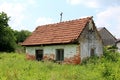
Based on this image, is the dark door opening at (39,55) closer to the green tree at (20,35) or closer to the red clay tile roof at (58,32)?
the red clay tile roof at (58,32)

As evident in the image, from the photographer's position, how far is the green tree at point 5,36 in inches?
1699

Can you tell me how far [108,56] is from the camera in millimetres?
24922

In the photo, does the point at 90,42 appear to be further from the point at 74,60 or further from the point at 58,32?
the point at 58,32

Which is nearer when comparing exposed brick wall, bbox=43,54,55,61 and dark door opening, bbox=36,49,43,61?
exposed brick wall, bbox=43,54,55,61

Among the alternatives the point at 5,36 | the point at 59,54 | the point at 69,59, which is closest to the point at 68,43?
the point at 69,59

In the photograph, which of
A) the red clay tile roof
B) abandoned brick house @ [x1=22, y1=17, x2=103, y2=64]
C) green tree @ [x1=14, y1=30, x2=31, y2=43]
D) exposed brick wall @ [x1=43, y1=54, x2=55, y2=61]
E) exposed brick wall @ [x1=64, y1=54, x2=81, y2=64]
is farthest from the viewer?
green tree @ [x1=14, y1=30, x2=31, y2=43]

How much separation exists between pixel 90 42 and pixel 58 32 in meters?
3.26

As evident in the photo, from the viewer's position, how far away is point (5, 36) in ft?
143

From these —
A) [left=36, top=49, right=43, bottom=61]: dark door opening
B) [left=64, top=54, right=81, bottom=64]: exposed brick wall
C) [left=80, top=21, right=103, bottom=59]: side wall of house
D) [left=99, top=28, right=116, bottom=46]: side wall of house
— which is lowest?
[left=64, top=54, right=81, bottom=64]: exposed brick wall

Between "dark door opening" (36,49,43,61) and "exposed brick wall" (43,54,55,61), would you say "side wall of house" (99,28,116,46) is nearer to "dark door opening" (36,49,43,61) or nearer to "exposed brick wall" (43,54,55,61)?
"dark door opening" (36,49,43,61)

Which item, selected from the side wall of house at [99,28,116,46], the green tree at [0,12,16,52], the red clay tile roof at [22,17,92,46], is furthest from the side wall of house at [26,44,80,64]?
the side wall of house at [99,28,116,46]

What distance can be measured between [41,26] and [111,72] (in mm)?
17028

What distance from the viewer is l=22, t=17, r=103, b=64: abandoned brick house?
75.8 feet

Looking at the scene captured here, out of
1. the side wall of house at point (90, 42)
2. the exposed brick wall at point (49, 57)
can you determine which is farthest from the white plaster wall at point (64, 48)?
the side wall of house at point (90, 42)
